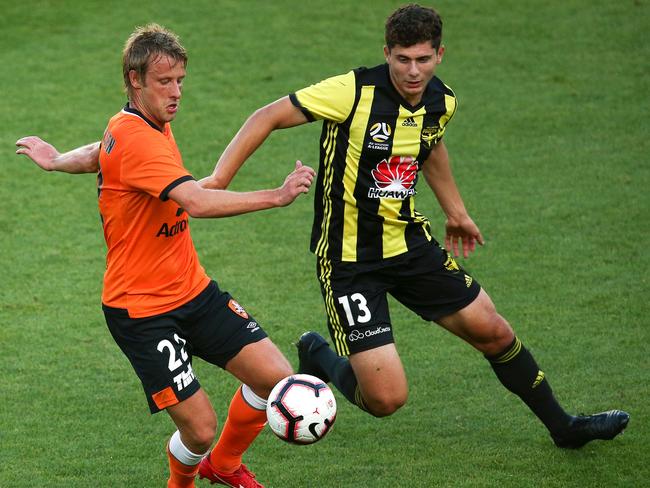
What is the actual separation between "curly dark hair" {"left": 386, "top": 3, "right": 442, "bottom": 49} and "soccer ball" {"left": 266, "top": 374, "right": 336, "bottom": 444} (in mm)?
1794

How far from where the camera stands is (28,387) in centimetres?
704

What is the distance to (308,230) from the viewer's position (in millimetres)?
9602

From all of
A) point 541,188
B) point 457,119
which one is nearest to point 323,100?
point 541,188

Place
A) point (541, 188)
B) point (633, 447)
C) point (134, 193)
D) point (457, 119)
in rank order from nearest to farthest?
point (134, 193) < point (633, 447) < point (541, 188) < point (457, 119)

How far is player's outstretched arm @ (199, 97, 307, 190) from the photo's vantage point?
550 centimetres

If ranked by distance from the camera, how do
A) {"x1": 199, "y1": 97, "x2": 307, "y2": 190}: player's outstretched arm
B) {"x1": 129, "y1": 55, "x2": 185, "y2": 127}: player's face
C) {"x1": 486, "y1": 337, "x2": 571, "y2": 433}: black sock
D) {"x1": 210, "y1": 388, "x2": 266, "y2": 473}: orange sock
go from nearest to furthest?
{"x1": 129, "y1": 55, "x2": 185, "y2": 127}: player's face < {"x1": 199, "y1": 97, "x2": 307, "y2": 190}: player's outstretched arm < {"x1": 210, "y1": 388, "x2": 266, "y2": 473}: orange sock < {"x1": 486, "y1": 337, "x2": 571, "y2": 433}: black sock

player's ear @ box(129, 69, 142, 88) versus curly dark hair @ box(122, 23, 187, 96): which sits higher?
curly dark hair @ box(122, 23, 187, 96)

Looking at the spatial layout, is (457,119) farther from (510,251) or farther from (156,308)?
(156,308)

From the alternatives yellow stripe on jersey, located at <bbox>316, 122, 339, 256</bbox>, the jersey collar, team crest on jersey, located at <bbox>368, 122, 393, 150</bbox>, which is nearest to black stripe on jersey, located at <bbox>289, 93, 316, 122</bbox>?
yellow stripe on jersey, located at <bbox>316, 122, 339, 256</bbox>

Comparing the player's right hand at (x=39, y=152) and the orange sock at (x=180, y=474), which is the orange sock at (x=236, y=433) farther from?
the player's right hand at (x=39, y=152)

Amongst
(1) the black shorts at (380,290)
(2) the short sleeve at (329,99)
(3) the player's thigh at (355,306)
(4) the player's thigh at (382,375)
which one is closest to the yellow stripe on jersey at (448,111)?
(2) the short sleeve at (329,99)

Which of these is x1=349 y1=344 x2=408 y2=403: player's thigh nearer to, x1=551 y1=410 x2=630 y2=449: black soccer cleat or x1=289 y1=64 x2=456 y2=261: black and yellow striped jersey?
x1=289 y1=64 x2=456 y2=261: black and yellow striped jersey

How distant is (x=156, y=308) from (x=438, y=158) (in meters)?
1.87

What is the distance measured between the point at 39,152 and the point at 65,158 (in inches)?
8.0
